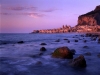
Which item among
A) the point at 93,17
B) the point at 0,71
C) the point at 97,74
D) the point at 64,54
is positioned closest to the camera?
the point at 97,74

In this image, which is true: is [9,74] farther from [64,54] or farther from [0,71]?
[64,54]

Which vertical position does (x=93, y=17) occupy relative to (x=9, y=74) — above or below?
above

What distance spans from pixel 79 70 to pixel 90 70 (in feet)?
3.15

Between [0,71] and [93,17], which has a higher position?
[93,17]

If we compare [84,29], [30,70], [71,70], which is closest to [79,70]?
[71,70]

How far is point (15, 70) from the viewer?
54.6 feet

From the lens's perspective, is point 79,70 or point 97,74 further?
point 79,70

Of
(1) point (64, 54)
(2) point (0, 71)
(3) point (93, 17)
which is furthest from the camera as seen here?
(3) point (93, 17)

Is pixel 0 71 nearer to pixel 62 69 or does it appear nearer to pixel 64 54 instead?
pixel 62 69

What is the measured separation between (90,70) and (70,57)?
5.57 meters

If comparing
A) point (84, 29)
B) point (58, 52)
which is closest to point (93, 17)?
point (84, 29)

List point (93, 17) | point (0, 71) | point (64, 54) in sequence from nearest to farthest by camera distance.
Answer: point (0, 71) < point (64, 54) < point (93, 17)

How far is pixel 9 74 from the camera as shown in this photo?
1530 cm

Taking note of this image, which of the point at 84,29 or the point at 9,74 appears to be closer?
the point at 9,74
